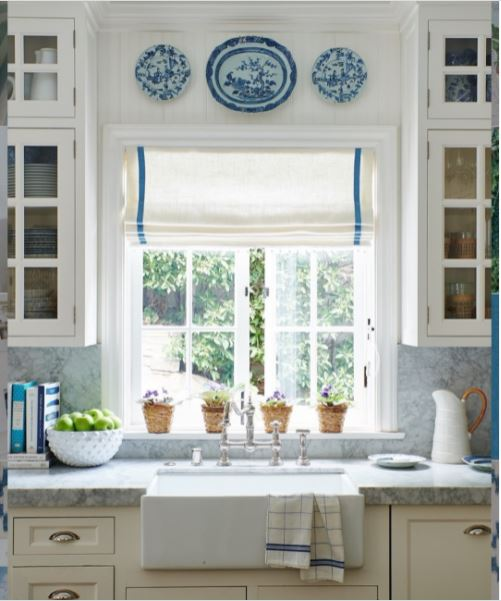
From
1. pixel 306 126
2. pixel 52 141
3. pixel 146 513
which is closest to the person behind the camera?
pixel 146 513

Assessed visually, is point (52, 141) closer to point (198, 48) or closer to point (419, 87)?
point (198, 48)

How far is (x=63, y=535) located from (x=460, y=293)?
1.68 m

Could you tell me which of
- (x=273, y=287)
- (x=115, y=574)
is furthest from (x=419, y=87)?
(x=115, y=574)

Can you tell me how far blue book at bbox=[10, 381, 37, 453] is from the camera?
273 cm

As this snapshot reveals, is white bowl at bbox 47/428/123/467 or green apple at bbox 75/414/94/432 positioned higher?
green apple at bbox 75/414/94/432

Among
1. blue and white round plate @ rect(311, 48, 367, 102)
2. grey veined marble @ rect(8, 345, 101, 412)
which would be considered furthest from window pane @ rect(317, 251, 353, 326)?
grey veined marble @ rect(8, 345, 101, 412)

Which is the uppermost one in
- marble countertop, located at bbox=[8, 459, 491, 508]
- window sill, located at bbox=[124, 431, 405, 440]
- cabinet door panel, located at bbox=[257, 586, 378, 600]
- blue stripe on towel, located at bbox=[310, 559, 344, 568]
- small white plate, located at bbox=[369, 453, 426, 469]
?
window sill, located at bbox=[124, 431, 405, 440]

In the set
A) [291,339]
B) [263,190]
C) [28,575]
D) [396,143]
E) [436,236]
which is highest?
[396,143]

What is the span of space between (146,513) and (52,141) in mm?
1405

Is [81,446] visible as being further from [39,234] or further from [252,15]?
[252,15]

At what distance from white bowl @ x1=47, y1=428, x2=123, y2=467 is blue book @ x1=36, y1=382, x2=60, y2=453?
0.03m

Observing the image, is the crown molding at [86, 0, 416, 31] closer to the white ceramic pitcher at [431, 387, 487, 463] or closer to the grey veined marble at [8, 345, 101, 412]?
the grey veined marble at [8, 345, 101, 412]

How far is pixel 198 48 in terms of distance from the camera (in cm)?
303

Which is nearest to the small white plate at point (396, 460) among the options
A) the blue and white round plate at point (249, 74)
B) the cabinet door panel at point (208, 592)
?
the cabinet door panel at point (208, 592)
